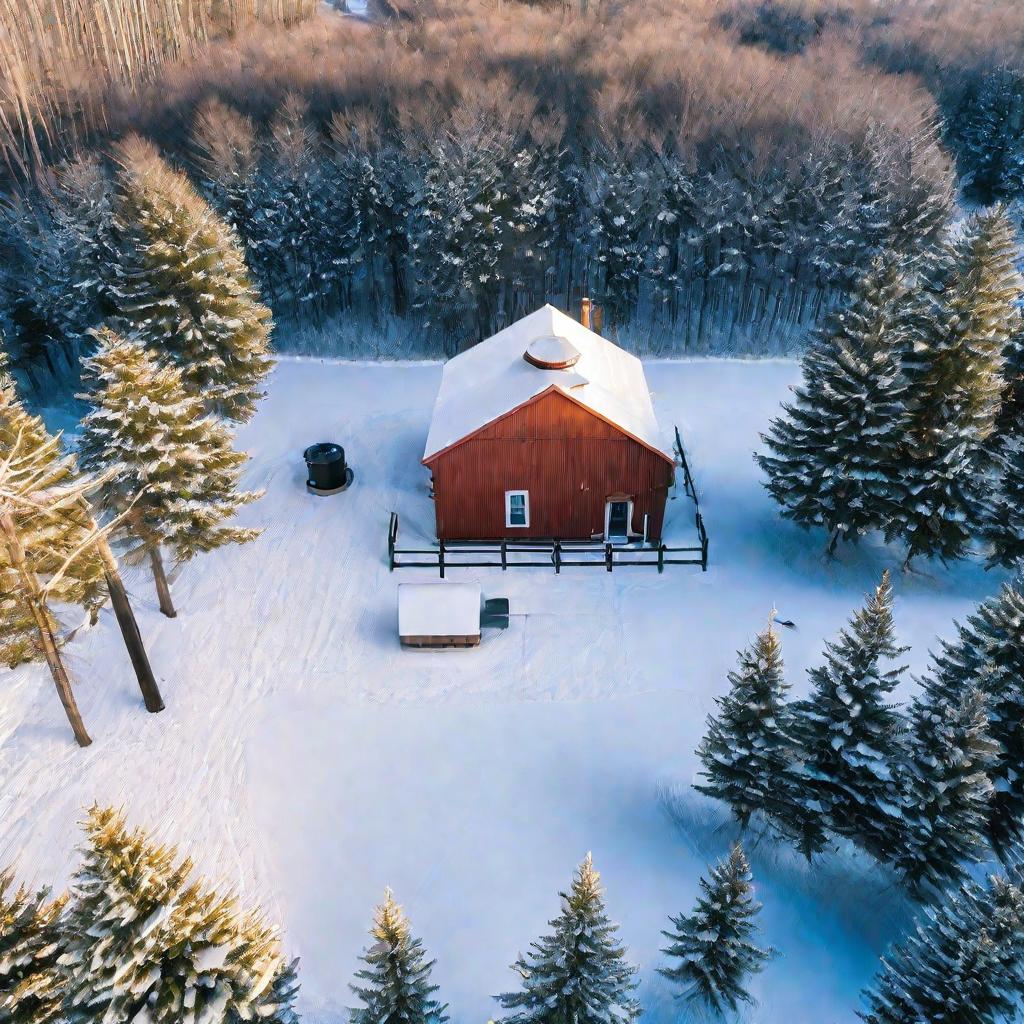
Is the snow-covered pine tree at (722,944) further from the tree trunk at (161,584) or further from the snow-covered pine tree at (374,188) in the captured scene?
the snow-covered pine tree at (374,188)

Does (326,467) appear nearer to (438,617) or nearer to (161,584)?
(161,584)

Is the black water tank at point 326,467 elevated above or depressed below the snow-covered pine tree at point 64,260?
below

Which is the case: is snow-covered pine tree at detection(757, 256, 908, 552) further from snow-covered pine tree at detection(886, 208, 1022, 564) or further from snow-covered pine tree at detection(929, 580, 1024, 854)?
snow-covered pine tree at detection(929, 580, 1024, 854)

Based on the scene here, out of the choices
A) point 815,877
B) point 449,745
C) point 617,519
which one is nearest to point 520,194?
point 617,519

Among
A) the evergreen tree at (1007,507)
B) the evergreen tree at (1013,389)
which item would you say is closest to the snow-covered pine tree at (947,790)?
the evergreen tree at (1007,507)

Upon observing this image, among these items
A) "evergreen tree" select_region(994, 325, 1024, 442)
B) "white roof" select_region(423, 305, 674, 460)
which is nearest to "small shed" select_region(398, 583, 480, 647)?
"white roof" select_region(423, 305, 674, 460)

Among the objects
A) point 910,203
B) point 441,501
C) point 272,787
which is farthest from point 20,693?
point 910,203

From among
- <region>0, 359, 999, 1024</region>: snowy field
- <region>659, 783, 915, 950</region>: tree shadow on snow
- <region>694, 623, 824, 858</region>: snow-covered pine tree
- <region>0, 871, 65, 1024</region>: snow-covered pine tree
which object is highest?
<region>0, 871, 65, 1024</region>: snow-covered pine tree
